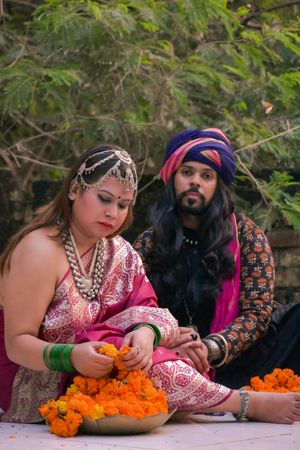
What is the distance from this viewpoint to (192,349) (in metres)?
4.58

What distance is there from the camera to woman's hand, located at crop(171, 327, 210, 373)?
457 cm

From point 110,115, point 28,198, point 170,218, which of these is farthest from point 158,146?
point 170,218

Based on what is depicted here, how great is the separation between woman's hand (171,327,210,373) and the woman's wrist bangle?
25.5 inches

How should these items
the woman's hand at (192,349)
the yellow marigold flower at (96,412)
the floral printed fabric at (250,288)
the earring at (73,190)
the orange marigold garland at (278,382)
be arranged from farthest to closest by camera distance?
the floral printed fabric at (250,288)
the orange marigold garland at (278,382)
the woman's hand at (192,349)
the earring at (73,190)
the yellow marigold flower at (96,412)

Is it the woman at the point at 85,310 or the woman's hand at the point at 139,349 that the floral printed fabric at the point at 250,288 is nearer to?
the woman at the point at 85,310

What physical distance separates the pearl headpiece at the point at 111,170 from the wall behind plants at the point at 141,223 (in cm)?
243

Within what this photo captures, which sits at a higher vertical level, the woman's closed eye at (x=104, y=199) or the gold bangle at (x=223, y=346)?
the woman's closed eye at (x=104, y=199)

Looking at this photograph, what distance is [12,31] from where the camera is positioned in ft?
21.8

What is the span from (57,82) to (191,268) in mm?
1436

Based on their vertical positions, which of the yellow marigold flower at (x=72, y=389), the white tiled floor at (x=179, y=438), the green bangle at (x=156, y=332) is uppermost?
the green bangle at (x=156, y=332)

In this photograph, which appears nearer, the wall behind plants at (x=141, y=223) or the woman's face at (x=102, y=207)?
the woman's face at (x=102, y=207)

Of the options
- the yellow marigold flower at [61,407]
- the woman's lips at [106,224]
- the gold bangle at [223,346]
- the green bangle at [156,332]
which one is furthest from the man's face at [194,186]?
the yellow marigold flower at [61,407]

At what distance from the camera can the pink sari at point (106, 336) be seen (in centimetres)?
424

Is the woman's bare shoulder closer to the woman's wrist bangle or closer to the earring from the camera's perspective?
the earring
